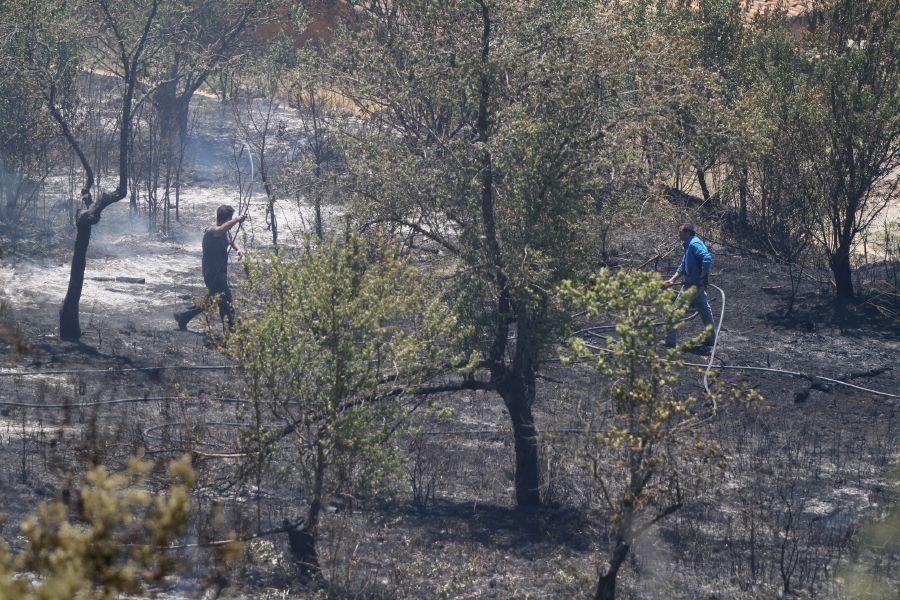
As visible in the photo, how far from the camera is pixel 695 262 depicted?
1235cm

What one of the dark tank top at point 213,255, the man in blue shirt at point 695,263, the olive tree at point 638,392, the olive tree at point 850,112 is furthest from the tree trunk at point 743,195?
the olive tree at point 638,392

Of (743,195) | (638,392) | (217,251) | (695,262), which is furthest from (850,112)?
(638,392)

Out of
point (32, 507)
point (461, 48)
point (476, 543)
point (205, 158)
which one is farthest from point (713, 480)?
point (205, 158)

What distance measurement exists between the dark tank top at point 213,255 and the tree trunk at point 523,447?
15.8 feet

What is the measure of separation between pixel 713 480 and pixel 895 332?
5.94m

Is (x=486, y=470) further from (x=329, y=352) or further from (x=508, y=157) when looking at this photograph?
(x=329, y=352)

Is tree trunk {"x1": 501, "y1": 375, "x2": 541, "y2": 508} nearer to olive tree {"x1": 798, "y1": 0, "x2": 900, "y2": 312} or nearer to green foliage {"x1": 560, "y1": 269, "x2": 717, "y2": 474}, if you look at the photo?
green foliage {"x1": 560, "y1": 269, "x2": 717, "y2": 474}

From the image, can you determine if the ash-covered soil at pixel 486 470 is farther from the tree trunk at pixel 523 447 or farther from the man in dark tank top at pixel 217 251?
the man in dark tank top at pixel 217 251

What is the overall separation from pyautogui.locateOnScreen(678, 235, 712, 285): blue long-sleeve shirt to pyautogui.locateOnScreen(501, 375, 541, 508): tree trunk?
4.14 m

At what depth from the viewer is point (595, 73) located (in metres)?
7.91

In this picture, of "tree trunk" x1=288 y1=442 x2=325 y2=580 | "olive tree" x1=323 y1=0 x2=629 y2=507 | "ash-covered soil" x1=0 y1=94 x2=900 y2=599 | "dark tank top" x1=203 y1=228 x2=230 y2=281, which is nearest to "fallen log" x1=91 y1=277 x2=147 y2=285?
"ash-covered soil" x1=0 y1=94 x2=900 y2=599

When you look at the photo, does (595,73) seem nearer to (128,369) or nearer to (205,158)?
(128,369)

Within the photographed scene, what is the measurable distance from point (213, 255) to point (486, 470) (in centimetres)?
453

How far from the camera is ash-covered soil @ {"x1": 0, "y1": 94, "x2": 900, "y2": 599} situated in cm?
729
